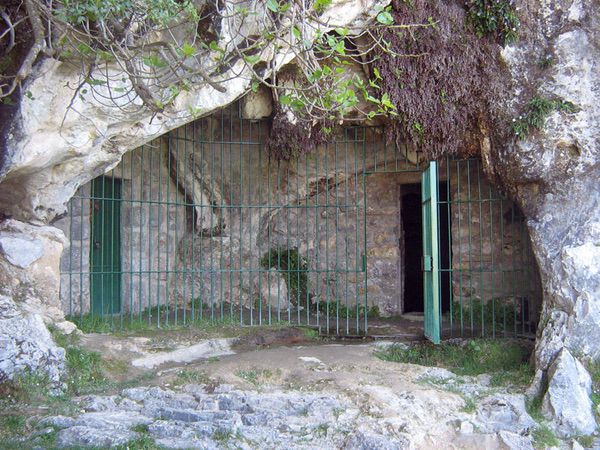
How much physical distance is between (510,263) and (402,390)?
3.34 meters

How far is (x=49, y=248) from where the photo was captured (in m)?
5.77

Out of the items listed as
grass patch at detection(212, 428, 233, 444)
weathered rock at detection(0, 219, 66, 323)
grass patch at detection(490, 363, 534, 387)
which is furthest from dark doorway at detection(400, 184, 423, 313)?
grass patch at detection(212, 428, 233, 444)

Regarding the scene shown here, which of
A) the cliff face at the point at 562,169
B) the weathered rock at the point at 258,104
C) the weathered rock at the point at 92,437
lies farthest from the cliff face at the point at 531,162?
the weathered rock at the point at 258,104

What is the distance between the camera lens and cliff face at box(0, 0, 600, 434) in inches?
206

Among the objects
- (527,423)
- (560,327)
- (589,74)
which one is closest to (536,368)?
(560,327)

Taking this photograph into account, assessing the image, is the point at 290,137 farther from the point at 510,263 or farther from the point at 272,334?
the point at 510,263

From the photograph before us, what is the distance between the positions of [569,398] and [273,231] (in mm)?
4778

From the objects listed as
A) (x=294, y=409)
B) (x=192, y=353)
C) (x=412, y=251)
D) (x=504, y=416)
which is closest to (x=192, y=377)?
(x=294, y=409)

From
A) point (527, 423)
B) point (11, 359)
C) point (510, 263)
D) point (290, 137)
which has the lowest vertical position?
point (527, 423)

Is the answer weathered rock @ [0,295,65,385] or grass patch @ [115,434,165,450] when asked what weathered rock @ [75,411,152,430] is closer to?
grass patch @ [115,434,165,450]

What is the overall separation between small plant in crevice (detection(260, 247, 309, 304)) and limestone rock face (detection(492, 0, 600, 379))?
10.4 ft

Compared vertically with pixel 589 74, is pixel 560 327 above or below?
below

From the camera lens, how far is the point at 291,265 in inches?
347

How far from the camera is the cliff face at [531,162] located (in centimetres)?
524
